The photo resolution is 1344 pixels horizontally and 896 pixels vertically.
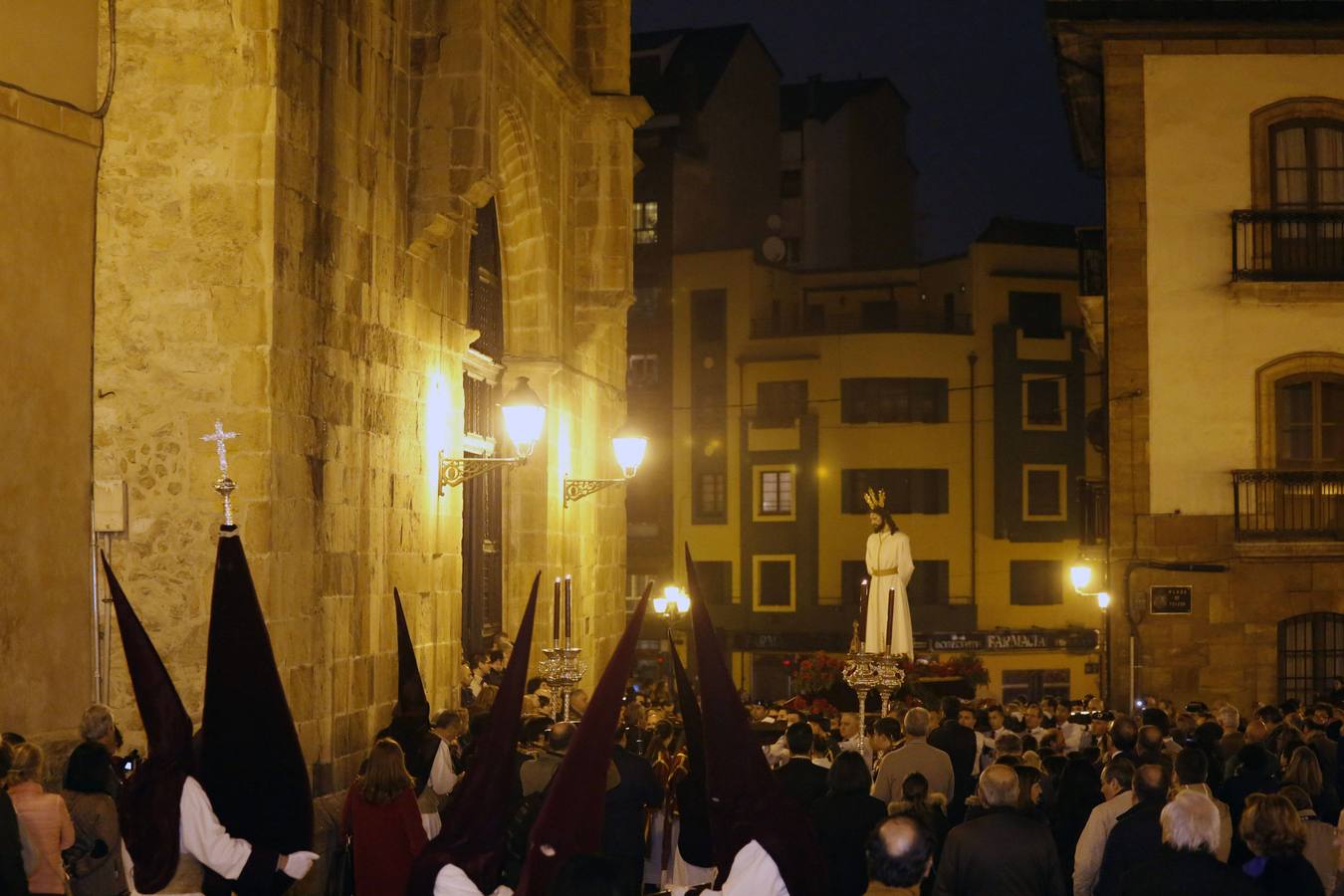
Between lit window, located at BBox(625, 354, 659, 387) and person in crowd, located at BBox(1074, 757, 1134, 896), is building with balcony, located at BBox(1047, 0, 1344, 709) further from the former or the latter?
lit window, located at BBox(625, 354, 659, 387)

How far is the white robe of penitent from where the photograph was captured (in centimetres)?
801

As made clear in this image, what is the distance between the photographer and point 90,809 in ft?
30.0

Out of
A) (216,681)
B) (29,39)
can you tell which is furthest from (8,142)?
(216,681)

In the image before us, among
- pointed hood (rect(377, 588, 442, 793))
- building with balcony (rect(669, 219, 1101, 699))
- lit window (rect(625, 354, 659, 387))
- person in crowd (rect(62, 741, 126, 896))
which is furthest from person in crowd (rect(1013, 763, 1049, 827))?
lit window (rect(625, 354, 659, 387))

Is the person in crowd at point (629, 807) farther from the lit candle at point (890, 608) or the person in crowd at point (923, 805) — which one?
the lit candle at point (890, 608)

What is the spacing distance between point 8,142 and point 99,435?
6.30 feet

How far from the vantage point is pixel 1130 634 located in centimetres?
2328

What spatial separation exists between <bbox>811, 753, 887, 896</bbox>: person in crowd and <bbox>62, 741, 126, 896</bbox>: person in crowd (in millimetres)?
3400

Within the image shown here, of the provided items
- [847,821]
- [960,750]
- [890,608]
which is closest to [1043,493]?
[890,608]

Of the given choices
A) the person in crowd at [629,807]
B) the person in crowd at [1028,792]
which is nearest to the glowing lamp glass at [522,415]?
the person in crowd at [629,807]

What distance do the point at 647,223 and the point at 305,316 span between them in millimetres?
38472

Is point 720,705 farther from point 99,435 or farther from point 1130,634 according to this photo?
point 1130,634

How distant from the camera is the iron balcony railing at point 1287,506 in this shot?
2323cm

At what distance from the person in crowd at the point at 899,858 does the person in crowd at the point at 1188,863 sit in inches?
34.4
